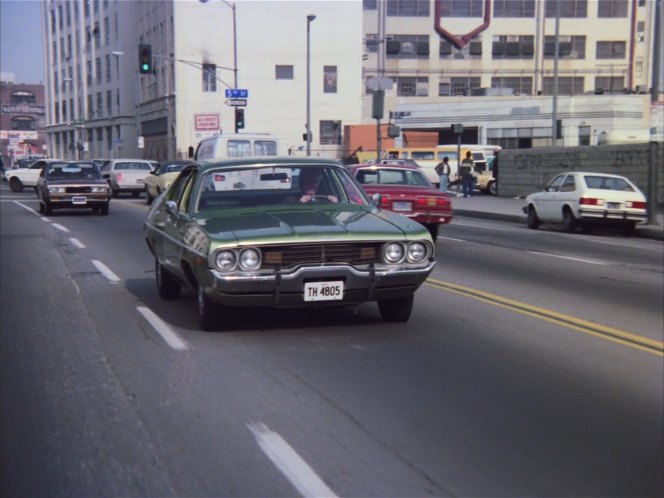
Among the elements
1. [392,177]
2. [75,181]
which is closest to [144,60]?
[75,181]

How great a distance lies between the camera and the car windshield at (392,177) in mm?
18547

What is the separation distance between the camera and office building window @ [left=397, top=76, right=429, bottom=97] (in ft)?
258

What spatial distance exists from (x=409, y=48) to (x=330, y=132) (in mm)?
11948

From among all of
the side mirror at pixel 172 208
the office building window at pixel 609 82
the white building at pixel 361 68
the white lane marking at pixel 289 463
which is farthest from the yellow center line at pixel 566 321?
the office building window at pixel 609 82

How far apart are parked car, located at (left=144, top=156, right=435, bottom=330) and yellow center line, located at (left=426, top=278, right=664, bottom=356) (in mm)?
1788

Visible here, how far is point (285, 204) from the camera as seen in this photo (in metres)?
9.18

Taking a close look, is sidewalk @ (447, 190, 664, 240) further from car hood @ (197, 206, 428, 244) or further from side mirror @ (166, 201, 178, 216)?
car hood @ (197, 206, 428, 244)

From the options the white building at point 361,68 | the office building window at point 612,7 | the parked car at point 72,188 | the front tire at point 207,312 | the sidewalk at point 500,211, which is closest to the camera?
the front tire at point 207,312

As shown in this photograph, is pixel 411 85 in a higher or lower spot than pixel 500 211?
higher


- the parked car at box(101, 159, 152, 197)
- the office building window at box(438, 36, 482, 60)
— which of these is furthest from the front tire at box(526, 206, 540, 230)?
the office building window at box(438, 36, 482, 60)

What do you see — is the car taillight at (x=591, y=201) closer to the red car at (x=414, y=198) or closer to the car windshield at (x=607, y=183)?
the car windshield at (x=607, y=183)

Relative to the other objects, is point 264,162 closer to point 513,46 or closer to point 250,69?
point 250,69

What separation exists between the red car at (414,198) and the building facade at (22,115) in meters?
123

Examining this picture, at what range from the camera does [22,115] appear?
449 feet
